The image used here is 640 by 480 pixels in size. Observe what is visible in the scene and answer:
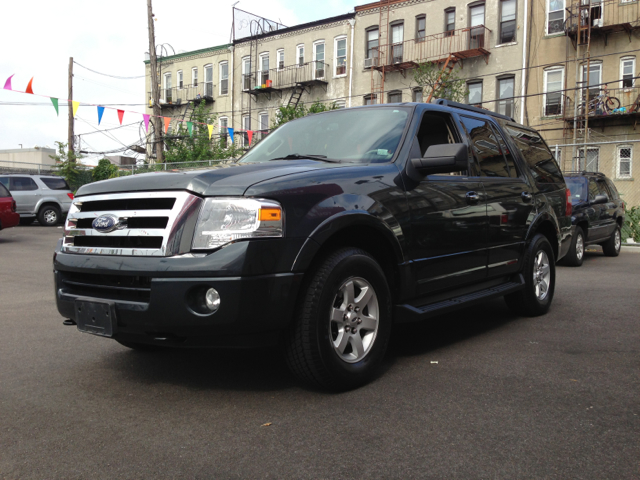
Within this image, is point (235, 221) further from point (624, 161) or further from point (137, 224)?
point (624, 161)

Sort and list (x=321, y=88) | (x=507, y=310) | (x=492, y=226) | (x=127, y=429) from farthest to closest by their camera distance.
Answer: (x=321, y=88) < (x=507, y=310) < (x=492, y=226) < (x=127, y=429)

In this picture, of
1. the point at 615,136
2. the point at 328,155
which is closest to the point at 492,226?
the point at 328,155

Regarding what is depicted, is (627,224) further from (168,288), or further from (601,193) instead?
(168,288)

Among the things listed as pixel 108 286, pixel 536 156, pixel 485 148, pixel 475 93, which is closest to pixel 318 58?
pixel 475 93

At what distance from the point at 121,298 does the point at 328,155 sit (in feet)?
6.02

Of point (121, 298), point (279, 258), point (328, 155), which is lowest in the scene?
point (121, 298)

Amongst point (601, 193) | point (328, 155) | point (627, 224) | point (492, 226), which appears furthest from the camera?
point (627, 224)

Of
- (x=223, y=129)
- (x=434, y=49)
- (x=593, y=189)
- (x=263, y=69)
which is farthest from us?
(x=223, y=129)

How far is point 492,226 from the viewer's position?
5.13 m

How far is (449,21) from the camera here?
2880 cm

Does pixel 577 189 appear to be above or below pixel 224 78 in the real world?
below

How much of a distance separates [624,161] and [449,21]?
1018 centimetres

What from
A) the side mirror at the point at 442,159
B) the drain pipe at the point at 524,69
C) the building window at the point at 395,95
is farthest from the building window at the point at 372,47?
the side mirror at the point at 442,159

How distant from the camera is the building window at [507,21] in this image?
2694cm
